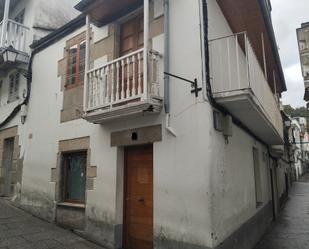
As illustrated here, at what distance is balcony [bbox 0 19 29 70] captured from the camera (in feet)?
29.4

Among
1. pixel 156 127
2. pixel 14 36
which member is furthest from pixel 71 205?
pixel 14 36

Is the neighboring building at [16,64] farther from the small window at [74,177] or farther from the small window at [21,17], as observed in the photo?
the small window at [74,177]

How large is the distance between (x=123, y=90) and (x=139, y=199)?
224 centimetres

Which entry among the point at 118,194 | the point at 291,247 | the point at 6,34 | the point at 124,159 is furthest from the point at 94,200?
the point at 6,34

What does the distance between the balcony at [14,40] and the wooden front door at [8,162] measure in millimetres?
2811

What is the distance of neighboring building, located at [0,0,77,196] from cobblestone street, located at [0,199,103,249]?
180 centimetres

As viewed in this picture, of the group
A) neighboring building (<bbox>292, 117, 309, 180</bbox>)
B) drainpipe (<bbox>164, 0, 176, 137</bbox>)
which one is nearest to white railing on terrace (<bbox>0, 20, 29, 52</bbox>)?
drainpipe (<bbox>164, 0, 176, 137</bbox>)

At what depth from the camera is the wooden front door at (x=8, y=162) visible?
9.92m

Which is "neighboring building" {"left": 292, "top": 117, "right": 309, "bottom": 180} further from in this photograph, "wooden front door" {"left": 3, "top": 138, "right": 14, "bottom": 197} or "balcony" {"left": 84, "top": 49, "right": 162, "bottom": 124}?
"balcony" {"left": 84, "top": 49, "right": 162, "bottom": 124}

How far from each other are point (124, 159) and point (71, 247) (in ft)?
6.84

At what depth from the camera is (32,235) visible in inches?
250

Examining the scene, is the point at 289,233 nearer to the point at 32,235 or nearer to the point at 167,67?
the point at 167,67

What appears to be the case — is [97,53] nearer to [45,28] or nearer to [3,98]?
[45,28]

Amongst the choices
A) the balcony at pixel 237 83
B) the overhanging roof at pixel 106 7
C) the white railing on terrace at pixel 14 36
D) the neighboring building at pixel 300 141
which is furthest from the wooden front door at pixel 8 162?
the neighboring building at pixel 300 141
